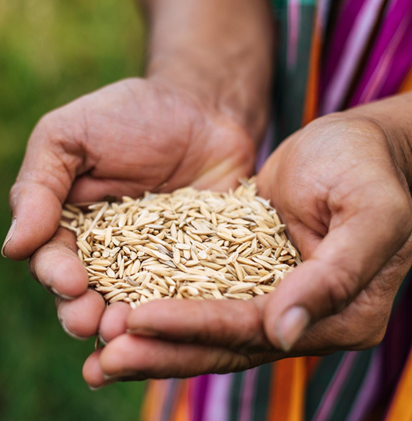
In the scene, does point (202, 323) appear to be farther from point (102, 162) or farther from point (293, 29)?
point (293, 29)

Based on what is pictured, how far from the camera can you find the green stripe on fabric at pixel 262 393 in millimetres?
1369

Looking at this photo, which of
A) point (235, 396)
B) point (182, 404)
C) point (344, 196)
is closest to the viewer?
point (344, 196)

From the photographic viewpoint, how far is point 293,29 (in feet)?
5.02

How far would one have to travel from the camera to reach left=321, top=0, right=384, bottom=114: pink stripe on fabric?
137 centimetres

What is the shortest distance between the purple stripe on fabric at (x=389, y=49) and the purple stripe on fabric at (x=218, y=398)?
930mm

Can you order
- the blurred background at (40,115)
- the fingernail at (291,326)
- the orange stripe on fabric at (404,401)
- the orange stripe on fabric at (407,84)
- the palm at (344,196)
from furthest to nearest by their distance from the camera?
the blurred background at (40,115) → the orange stripe on fabric at (407,84) → the orange stripe on fabric at (404,401) → the palm at (344,196) → the fingernail at (291,326)

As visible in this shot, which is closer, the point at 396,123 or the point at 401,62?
the point at 396,123

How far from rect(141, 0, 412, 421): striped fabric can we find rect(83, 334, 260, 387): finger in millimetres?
560

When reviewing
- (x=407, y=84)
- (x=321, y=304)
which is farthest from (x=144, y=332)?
(x=407, y=84)

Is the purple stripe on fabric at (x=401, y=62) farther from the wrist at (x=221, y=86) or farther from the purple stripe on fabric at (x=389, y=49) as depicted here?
the wrist at (x=221, y=86)

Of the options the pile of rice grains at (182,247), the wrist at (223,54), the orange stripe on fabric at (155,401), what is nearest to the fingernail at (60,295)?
the pile of rice grains at (182,247)

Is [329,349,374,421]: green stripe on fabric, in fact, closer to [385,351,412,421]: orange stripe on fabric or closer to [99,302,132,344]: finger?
[385,351,412,421]: orange stripe on fabric

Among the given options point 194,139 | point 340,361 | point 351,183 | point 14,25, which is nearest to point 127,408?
point 340,361

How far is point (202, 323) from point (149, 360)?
0.37 feet
